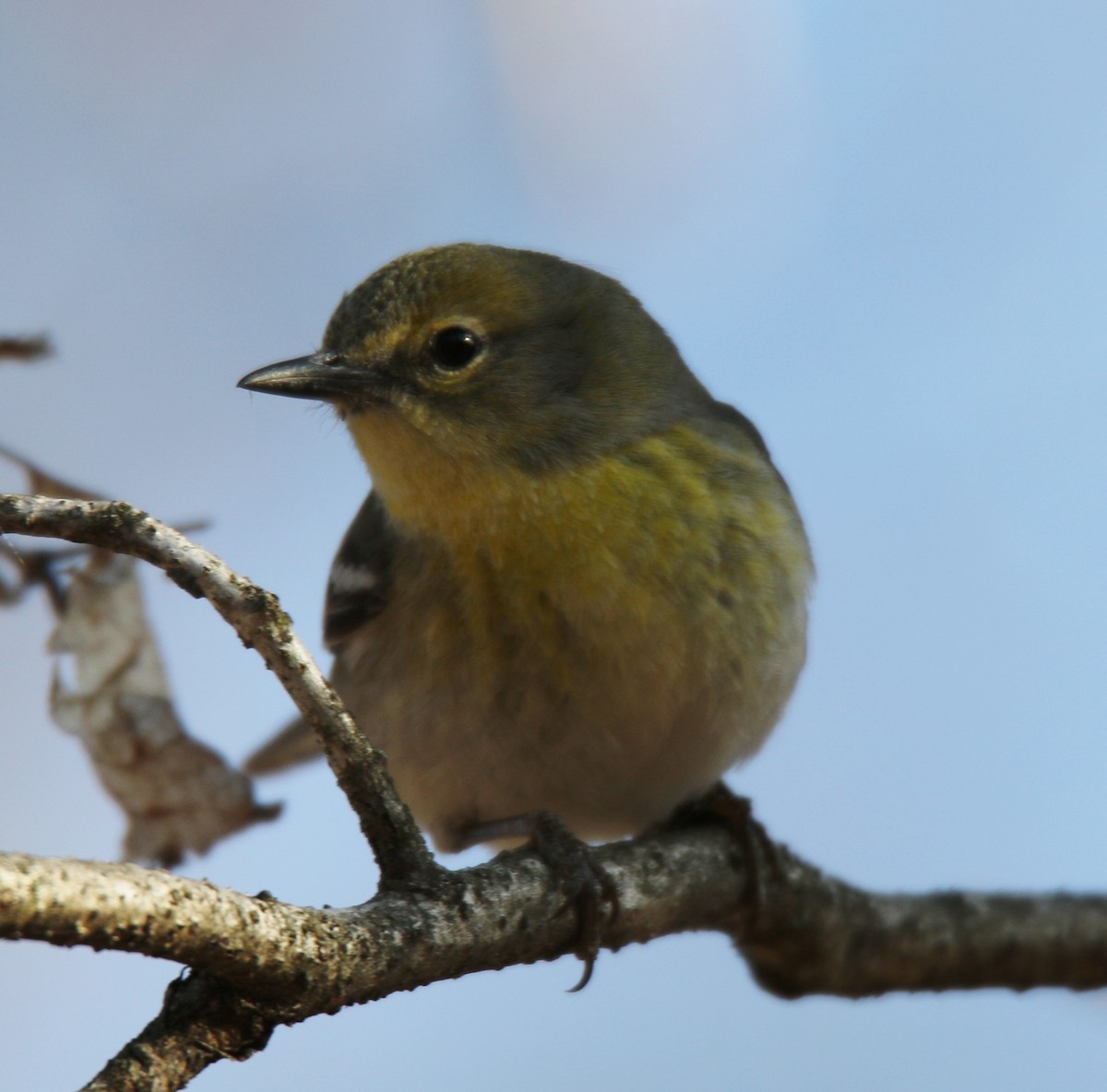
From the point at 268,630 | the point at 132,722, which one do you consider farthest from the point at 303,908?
the point at 132,722

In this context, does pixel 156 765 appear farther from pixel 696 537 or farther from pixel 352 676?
pixel 696 537

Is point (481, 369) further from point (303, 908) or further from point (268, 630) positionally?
point (303, 908)

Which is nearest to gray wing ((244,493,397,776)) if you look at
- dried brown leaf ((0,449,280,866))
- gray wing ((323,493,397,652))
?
gray wing ((323,493,397,652))

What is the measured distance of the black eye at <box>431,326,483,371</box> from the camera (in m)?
3.74

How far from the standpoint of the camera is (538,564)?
3447 mm

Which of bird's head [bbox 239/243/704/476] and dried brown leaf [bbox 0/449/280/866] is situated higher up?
bird's head [bbox 239/243/704/476]

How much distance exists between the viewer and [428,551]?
362cm

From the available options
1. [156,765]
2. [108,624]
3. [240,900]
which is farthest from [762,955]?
[240,900]

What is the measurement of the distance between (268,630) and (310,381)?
1633mm

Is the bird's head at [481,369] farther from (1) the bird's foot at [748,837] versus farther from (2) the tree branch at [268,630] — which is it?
(2) the tree branch at [268,630]

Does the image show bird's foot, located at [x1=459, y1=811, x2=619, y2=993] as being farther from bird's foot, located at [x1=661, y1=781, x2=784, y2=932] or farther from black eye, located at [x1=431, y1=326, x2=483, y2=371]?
black eye, located at [x1=431, y1=326, x2=483, y2=371]

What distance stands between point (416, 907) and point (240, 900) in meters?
0.44

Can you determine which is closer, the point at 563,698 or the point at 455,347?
the point at 563,698

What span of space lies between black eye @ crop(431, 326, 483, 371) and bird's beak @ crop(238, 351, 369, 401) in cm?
22
